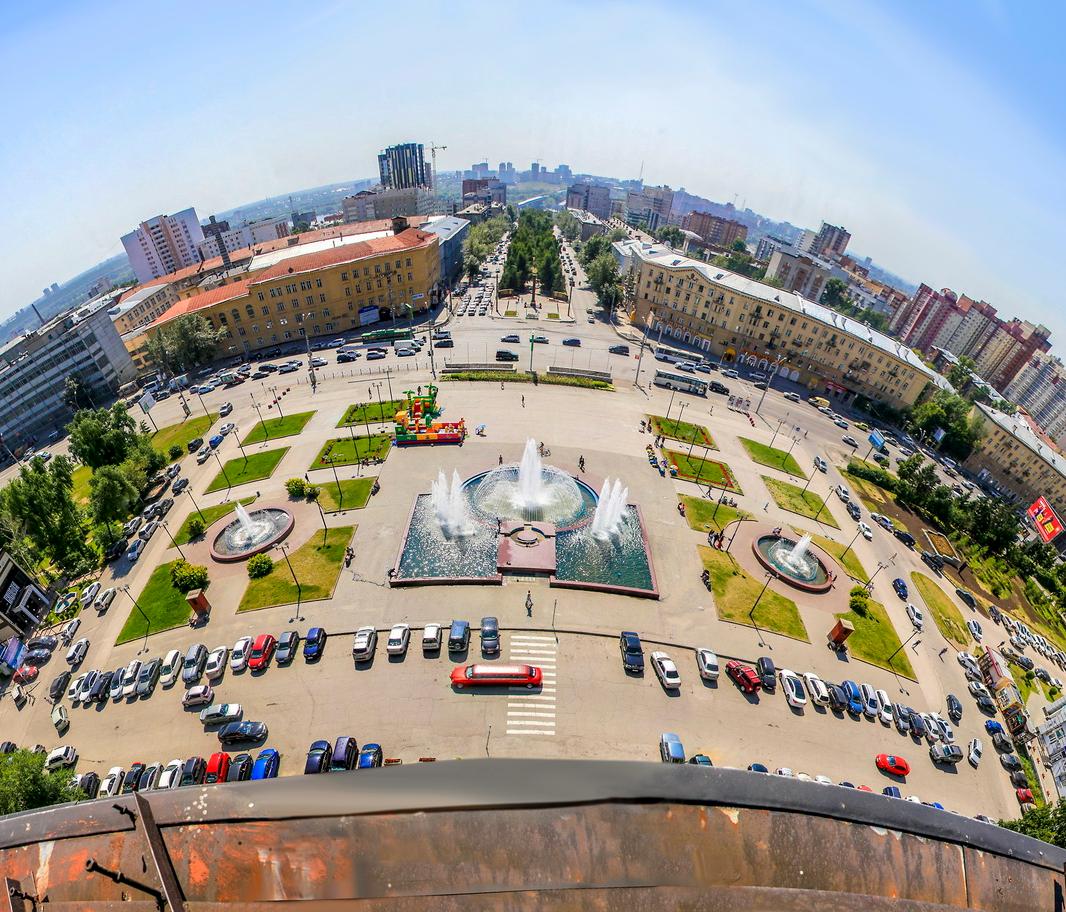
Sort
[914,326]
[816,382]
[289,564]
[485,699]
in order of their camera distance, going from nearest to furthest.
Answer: [485,699] → [289,564] → [816,382] → [914,326]

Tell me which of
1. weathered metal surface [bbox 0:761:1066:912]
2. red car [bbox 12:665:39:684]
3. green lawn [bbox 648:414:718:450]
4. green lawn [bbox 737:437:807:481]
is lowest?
red car [bbox 12:665:39:684]

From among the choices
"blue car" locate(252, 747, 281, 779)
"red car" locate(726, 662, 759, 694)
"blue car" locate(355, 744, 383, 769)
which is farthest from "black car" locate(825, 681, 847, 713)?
"blue car" locate(252, 747, 281, 779)

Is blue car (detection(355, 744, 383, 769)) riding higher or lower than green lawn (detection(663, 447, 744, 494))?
lower

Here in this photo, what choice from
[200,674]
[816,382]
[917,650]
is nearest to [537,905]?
[200,674]

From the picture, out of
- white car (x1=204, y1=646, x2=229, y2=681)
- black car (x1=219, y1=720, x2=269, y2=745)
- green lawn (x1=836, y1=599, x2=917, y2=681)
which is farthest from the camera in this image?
green lawn (x1=836, y1=599, x2=917, y2=681)

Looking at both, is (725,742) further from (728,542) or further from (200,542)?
(200,542)

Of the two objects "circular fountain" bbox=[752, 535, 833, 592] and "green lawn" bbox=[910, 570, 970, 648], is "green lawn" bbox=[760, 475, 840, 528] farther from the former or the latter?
"green lawn" bbox=[910, 570, 970, 648]

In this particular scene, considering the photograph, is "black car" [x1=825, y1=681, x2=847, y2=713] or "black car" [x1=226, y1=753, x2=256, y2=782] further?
"black car" [x1=825, y1=681, x2=847, y2=713]

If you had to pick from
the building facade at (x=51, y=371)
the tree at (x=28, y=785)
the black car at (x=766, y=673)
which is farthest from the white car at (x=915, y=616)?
the building facade at (x=51, y=371)
